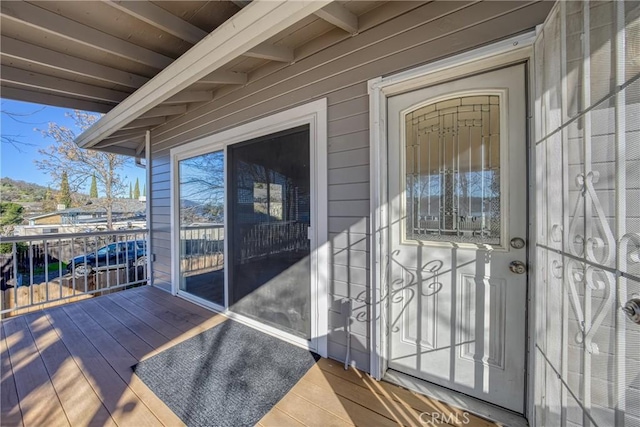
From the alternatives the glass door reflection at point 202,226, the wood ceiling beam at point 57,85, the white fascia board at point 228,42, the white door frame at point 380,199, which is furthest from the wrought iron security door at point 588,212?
the wood ceiling beam at point 57,85

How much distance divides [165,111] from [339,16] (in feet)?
8.58

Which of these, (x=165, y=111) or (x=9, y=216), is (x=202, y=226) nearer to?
(x=165, y=111)

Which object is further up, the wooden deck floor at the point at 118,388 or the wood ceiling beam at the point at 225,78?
the wood ceiling beam at the point at 225,78

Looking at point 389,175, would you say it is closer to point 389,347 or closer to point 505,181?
point 505,181

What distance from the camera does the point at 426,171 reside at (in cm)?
161

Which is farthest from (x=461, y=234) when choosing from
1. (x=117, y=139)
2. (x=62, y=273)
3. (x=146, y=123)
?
(x=62, y=273)

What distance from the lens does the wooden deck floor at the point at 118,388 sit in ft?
4.50

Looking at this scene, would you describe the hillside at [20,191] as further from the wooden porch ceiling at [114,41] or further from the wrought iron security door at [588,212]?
the wrought iron security door at [588,212]

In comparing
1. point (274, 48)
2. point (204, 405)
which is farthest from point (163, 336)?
point (274, 48)

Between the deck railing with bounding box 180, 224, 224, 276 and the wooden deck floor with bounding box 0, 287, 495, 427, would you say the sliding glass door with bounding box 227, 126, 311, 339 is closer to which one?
the deck railing with bounding box 180, 224, 224, 276

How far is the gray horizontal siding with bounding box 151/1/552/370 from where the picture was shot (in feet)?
4.46

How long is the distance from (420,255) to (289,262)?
3.69ft

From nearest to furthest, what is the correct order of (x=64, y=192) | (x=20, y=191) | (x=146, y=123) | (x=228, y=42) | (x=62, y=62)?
(x=228, y=42)
(x=62, y=62)
(x=146, y=123)
(x=20, y=191)
(x=64, y=192)

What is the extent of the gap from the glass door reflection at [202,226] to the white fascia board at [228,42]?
0.87 meters
